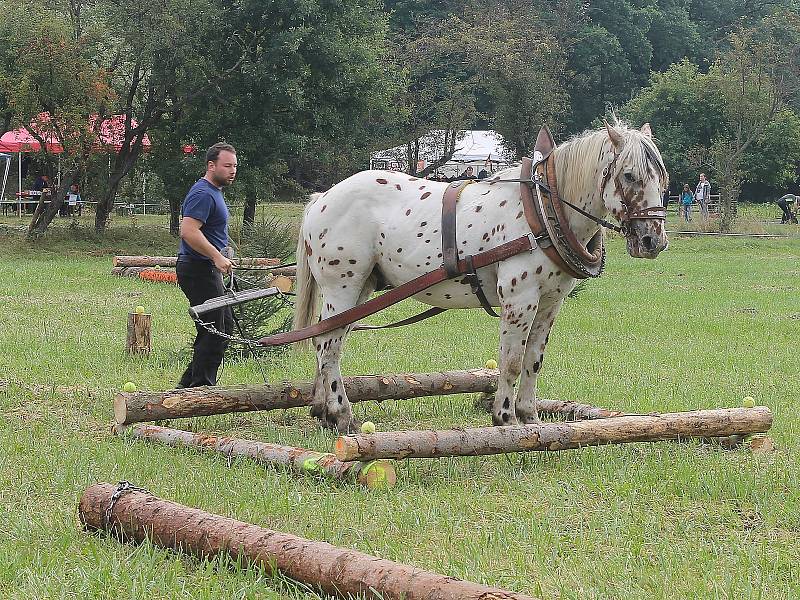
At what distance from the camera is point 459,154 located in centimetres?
4991

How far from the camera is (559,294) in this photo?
7852 mm

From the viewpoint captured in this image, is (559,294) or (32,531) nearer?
(32,531)

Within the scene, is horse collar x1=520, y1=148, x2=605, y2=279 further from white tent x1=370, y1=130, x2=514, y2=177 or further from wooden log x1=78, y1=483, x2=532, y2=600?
white tent x1=370, y1=130, x2=514, y2=177

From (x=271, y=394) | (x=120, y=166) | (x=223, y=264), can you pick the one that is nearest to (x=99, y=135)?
(x=120, y=166)

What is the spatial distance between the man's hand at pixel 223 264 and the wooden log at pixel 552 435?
2.42 metres

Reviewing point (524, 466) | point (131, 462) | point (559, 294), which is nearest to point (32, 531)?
point (131, 462)

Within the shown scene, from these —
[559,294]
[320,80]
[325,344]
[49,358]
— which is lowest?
[49,358]

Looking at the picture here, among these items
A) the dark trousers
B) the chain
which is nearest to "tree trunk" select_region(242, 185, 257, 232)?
the dark trousers

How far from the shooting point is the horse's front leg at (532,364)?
810cm

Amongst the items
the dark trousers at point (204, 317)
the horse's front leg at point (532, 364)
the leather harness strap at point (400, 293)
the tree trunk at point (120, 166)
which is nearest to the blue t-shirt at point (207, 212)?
the dark trousers at point (204, 317)

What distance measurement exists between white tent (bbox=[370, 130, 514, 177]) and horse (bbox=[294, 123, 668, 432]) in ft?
113

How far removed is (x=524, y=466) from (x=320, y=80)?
23.4 m

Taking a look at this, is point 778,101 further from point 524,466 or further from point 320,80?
point 524,466

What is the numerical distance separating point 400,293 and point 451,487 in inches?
72.2
